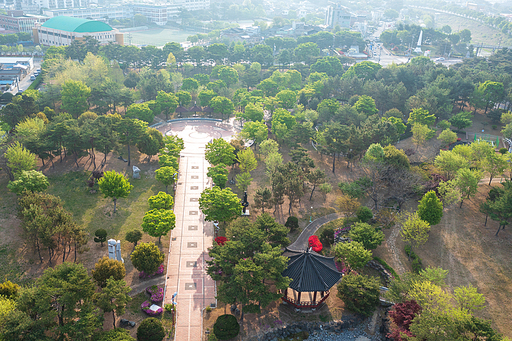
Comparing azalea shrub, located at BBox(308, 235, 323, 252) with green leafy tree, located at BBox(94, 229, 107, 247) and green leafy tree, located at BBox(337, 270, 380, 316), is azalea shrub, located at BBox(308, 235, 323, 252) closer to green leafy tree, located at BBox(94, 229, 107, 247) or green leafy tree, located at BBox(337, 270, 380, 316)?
green leafy tree, located at BBox(337, 270, 380, 316)

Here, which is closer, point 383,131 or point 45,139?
point 45,139

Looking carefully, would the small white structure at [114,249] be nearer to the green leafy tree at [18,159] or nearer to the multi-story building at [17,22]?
the green leafy tree at [18,159]

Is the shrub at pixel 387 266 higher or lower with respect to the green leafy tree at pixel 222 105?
lower

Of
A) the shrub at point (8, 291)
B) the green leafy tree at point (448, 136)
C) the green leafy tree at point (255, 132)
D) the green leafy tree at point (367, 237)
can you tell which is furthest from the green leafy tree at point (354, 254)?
the green leafy tree at point (448, 136)

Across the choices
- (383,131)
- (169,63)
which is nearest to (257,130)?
(383,131)

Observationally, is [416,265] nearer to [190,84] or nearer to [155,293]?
[155,293]

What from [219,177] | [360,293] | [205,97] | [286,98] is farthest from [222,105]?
[360,293]

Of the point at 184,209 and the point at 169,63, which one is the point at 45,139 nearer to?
the point at 184,209
